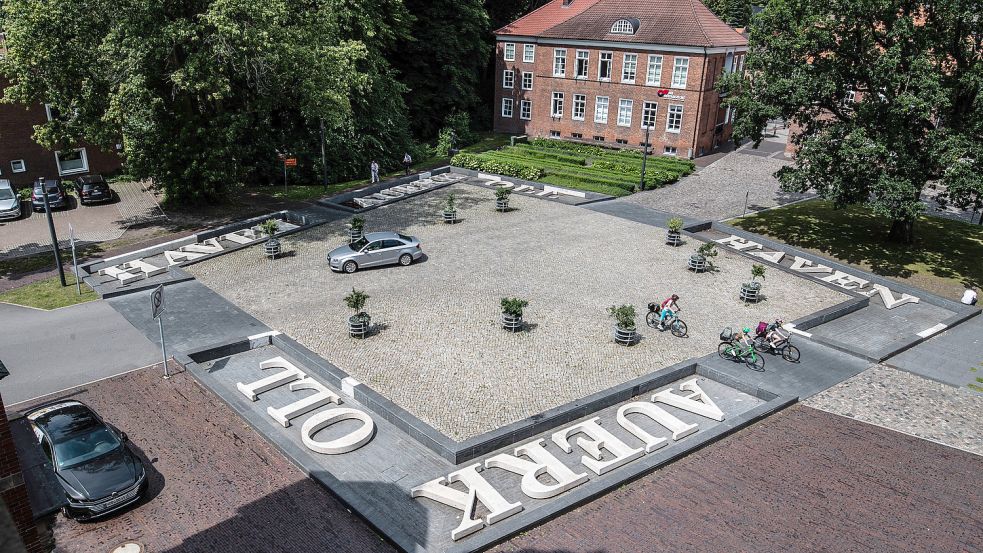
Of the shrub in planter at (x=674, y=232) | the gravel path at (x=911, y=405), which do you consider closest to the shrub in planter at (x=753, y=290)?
the gravel path at (x=911, y=405)

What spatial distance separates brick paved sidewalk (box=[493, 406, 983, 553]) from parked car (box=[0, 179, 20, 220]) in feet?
105

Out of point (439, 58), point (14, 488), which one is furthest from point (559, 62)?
point (14, 488)

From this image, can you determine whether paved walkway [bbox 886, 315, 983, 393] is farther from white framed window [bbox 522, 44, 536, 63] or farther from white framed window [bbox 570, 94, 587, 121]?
white framed window [bbox 522, 44, 536, 63]

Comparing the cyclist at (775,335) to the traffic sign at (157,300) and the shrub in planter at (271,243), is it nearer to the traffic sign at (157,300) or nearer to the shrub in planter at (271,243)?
the traffic sign at (157,300)

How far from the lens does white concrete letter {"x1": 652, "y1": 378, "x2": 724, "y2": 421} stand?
1786 centimetres

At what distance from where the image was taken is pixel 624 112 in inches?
2037

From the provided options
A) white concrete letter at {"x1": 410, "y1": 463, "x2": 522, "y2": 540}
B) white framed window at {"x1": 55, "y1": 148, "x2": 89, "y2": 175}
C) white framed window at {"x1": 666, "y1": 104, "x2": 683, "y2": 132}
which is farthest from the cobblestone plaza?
white framed window at {"x1": 55, "y1": 148, "x2": 89, "y2": 175}

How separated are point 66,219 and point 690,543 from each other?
1303 inches

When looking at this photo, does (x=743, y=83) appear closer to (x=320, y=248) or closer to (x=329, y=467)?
(x=320, y=248)

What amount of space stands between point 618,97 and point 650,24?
18.2ft

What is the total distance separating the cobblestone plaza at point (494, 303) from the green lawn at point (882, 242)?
4.62 metres

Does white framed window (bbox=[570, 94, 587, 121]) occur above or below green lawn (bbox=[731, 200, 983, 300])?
above

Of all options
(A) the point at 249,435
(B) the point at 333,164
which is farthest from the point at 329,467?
(B) the point at 333,164

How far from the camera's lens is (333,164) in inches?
1668
